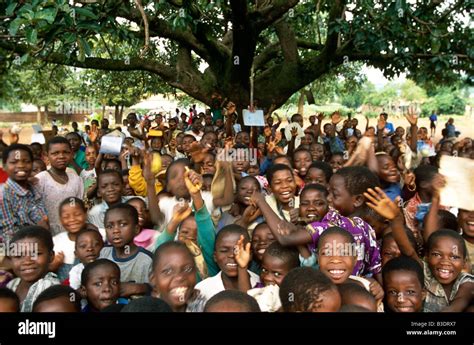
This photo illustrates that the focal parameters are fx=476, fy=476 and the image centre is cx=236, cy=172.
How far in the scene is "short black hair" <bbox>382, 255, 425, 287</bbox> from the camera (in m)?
2.11

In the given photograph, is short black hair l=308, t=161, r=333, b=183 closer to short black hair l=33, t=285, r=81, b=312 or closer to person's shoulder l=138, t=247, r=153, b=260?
person's shoulder l=138, t=247, r=153, b=260

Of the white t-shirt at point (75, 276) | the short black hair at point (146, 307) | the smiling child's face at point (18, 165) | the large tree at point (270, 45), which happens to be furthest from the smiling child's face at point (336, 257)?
the large tree at point (270, 45)

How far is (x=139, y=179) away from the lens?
3.79 meters

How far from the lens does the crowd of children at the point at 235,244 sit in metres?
2.00

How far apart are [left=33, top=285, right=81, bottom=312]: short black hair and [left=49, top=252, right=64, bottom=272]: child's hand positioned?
1.84 ft

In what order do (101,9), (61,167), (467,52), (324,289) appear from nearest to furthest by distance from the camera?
(324,289)
(61,167)
(101,9)
(467,52)

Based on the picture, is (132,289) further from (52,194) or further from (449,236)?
(449,236)

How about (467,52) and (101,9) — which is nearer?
(101,9)

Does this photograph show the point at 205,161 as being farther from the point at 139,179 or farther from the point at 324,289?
the point at 324,289

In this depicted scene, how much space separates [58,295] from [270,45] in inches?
342

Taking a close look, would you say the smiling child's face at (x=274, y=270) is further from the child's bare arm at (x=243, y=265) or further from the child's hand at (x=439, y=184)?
the child's hand at (x=439, y=184)

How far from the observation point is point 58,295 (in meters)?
1.91

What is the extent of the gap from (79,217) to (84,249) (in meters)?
0.35
